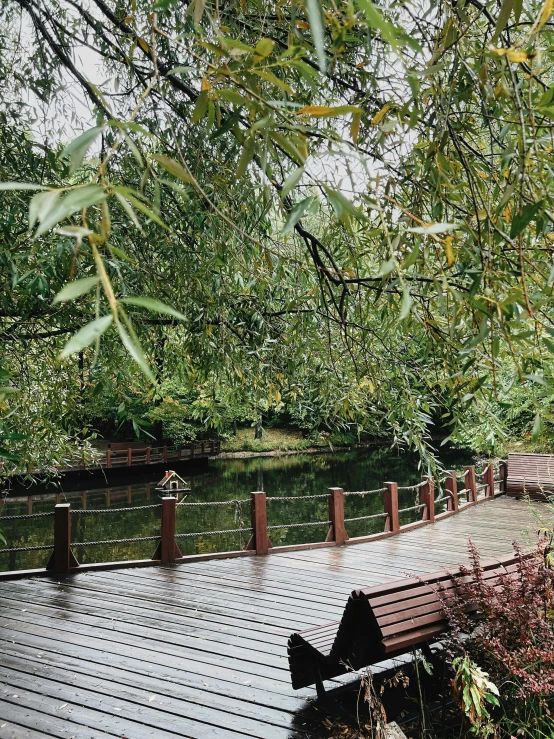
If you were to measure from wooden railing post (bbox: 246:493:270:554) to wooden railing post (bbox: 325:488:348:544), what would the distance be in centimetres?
95

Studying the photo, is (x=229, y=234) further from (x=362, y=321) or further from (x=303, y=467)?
(x=303, y=467)

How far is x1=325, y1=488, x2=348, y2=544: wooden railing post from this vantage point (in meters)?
7.99

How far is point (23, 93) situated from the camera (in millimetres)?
4266

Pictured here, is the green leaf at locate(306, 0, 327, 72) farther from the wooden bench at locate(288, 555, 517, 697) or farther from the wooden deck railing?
the wooden deck railing

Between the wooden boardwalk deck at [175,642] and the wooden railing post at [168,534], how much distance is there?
241mm

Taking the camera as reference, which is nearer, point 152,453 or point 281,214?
point 281,214

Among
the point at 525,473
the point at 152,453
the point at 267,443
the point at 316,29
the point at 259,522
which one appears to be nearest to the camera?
the point at 316,29

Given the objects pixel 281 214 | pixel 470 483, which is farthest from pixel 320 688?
pixel 470 483

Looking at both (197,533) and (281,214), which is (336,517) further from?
(281,214)

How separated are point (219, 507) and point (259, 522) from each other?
1190 centimetres

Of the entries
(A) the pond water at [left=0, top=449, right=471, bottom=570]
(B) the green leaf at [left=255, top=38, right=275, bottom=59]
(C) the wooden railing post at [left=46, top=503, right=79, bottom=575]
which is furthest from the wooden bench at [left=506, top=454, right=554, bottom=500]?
(B) the green leaf at [left=255, top=38, right=275, bottom=59]

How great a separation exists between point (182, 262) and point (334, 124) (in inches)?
51.0

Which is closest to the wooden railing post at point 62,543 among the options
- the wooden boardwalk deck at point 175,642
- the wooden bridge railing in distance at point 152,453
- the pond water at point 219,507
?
the wooden boardwalk deck at point 175,642

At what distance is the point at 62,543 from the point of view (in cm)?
685
